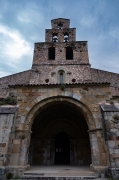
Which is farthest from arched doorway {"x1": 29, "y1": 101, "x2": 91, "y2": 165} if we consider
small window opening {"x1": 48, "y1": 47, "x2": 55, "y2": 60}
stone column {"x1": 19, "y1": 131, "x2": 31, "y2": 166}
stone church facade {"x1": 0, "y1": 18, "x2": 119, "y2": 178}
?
small window opening {"x1": 48, "y1": 47, "x2": 55, "y2": 60}

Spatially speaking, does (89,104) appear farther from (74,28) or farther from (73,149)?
(74,28)

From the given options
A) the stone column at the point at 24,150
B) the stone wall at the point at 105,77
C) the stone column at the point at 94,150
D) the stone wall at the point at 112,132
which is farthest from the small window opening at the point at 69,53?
the stone column at the point at 24,150

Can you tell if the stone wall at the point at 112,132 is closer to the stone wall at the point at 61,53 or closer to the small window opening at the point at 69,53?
the stone wall at the point at 61,53

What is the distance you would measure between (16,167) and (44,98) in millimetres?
3292

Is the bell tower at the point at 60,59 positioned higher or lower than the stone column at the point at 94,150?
higher

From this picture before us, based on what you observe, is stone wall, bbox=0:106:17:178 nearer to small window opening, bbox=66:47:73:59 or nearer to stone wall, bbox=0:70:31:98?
stone wall, bbox=0:70:31:98

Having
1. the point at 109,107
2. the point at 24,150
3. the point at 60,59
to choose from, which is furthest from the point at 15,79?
the point at 109,107

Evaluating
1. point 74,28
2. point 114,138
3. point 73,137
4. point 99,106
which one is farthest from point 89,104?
point 74,28

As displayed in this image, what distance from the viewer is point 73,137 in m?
10.1

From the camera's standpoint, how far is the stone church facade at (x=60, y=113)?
5.90m

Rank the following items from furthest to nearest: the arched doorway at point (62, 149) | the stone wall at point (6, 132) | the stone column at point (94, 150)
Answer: the arched doorway at point (62, 149), the stone column at point (94, 150), the stone wall at point (6, 132)

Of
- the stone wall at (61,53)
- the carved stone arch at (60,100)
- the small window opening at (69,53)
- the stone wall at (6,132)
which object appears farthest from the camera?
the small window opening at (69,53)

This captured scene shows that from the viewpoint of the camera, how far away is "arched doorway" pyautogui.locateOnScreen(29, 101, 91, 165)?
31.4 feet

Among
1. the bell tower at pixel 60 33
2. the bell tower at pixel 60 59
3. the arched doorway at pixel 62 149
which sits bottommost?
the arched doorway at pixel 62 149
